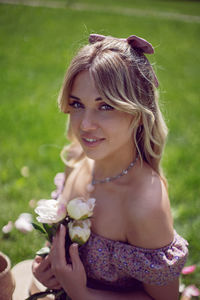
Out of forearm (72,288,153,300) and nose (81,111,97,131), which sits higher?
nose (81,111,97,131)

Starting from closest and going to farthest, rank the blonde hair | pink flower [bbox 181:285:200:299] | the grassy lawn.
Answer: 1. the blonde hair
2. pink flower [bbox 181:285:200:299]
3. the grassy lawn

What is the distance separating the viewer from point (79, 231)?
169 cm

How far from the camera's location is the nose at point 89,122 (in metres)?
1.67

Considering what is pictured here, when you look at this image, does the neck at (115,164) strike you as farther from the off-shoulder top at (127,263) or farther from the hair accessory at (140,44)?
the hair accessory at (140,44)

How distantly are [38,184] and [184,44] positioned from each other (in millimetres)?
7883

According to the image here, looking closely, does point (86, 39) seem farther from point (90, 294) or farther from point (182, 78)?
point (182, 78)

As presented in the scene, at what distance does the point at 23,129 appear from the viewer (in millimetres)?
4699

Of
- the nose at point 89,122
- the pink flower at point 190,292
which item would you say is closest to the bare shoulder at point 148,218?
the nose at point 89,122

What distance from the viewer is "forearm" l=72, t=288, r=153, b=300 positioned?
175cm

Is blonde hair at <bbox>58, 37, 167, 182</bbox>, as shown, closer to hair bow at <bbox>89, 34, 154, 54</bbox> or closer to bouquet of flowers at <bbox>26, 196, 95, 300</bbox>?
hair bow at <bbox>89, 34, 154, 54</bbox>

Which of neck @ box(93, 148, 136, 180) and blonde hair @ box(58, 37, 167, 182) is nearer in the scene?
blonde hair @ box(58, 37, 167, 182)

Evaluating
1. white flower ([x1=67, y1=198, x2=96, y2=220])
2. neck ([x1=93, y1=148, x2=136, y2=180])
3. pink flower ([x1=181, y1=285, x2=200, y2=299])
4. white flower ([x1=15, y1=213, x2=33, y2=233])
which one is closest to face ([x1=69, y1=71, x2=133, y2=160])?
neck ([x1=93, y1=148, x2=136, y2=180])

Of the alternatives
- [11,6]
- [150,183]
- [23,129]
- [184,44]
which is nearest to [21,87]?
[23,129]

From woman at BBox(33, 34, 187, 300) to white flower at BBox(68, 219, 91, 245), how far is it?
0.18 feet
